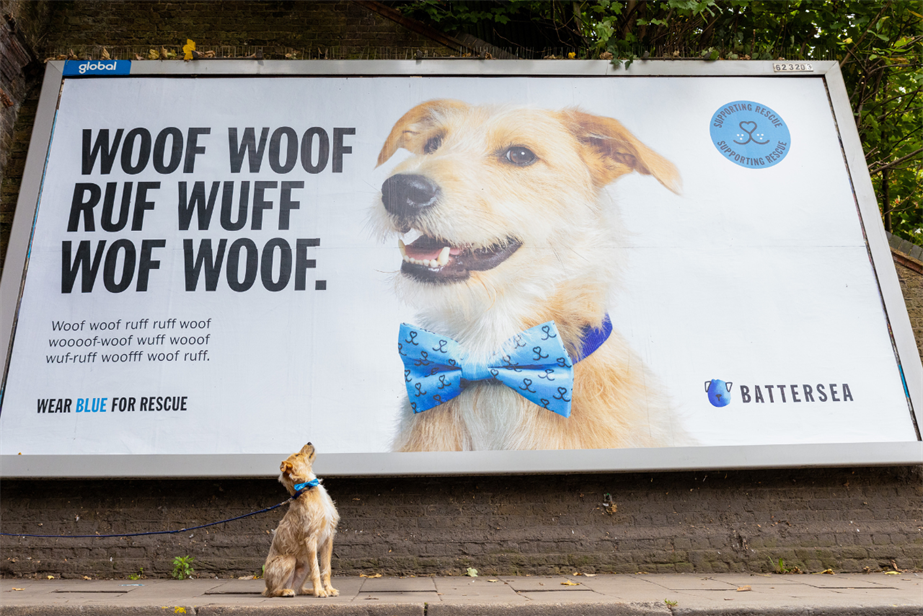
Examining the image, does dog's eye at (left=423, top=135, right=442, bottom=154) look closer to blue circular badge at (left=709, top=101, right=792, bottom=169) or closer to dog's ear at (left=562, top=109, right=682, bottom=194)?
dog's ear at (left=562, top=109, right=682, bottom=194)

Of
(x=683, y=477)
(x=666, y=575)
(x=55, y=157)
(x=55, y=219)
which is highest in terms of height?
(x=55, y=157)

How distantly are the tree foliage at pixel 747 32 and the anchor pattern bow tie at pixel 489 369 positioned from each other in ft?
11.6

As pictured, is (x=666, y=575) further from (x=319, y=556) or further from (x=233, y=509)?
(x=233, y=509)

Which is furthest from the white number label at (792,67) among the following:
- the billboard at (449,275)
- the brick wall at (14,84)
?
the brick wall at (14,84)

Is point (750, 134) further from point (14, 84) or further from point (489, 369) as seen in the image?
point (14, 84)

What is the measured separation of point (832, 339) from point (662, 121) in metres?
2.83

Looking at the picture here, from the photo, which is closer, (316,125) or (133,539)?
(133,539)

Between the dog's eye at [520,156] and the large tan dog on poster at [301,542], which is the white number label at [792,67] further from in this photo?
the large tan dog on poster at [301,542]

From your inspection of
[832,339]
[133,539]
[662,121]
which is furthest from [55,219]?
[832,339]

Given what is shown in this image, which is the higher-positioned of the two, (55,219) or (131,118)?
(131,118)

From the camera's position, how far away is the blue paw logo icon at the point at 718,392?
552cm

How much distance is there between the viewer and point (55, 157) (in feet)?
20.3

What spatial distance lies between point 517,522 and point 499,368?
1.41 meters

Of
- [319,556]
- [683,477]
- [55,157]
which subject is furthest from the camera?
[55,157]
